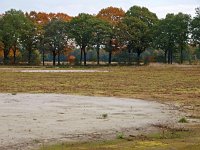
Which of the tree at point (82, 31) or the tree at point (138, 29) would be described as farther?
the tree at point (138, 29)

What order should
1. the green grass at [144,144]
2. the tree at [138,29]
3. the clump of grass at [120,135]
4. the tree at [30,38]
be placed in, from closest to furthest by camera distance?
the green grass at [144,144], the clump of grass at [120,135], the tree at [138,29], the tree at [30,38]

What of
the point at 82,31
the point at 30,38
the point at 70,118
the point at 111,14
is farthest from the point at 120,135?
the point at 111,14

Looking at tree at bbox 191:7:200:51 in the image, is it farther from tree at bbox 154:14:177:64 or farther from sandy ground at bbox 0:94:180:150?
sandy ground at bbox 0:94:180:150

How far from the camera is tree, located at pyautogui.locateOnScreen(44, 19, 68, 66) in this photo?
8981 cm

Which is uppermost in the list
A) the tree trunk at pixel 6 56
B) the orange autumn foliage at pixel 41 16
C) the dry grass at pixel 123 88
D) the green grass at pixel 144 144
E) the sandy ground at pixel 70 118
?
the orange autumn foliage at pixel 41 16

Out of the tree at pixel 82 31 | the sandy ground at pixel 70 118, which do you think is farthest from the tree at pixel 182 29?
the sandy ground at pixel 70 118

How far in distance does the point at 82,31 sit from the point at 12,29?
1377cm

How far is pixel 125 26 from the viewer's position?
89.5 m

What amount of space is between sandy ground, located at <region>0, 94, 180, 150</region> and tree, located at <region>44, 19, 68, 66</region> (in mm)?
66372

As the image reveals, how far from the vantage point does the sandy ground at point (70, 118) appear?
41.3 ft

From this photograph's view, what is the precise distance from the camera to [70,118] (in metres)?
16.4

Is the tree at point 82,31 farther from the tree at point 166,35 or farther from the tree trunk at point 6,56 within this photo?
the tree trunk at point 6,56

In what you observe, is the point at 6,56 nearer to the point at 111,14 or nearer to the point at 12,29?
the point at 12,29

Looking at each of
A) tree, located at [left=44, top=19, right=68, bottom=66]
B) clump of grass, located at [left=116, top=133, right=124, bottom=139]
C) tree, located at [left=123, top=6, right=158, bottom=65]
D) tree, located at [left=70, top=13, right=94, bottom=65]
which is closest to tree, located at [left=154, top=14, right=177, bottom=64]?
tree, located at [left=123, top=6, right=158, bottom=65]
